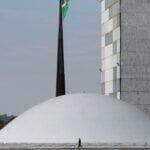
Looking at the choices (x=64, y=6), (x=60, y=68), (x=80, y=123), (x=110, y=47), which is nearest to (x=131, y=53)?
(x=110, y=47)

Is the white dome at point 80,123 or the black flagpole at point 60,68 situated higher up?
the black flagpole at point 60,68

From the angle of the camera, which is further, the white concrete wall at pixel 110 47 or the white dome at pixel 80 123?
the white concrete wall at pixel 110 47

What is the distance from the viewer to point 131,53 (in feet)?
402

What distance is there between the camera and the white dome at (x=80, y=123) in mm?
76438

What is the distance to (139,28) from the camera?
4845 inches

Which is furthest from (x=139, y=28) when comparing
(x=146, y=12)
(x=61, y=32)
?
(x=61, y=32)

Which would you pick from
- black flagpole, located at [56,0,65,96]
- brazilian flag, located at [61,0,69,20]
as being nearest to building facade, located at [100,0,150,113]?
brazilian flag, located at [61,0,69,20]

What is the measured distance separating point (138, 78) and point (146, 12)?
444 inches

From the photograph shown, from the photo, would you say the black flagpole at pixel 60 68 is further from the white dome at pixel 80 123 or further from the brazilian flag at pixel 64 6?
the white dome at pixel 80 123

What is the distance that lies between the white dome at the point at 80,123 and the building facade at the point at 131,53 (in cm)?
3738

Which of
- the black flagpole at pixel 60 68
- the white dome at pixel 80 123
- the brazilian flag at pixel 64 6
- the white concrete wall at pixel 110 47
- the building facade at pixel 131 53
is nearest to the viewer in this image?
the white dome at pixel 80 123

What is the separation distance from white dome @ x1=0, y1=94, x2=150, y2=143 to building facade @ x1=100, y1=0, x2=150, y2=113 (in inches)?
1472

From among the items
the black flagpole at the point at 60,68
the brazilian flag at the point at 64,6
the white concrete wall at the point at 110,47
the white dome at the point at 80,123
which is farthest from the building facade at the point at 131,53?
the white dome at the point at 80,123

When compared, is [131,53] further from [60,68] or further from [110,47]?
[60,68]
